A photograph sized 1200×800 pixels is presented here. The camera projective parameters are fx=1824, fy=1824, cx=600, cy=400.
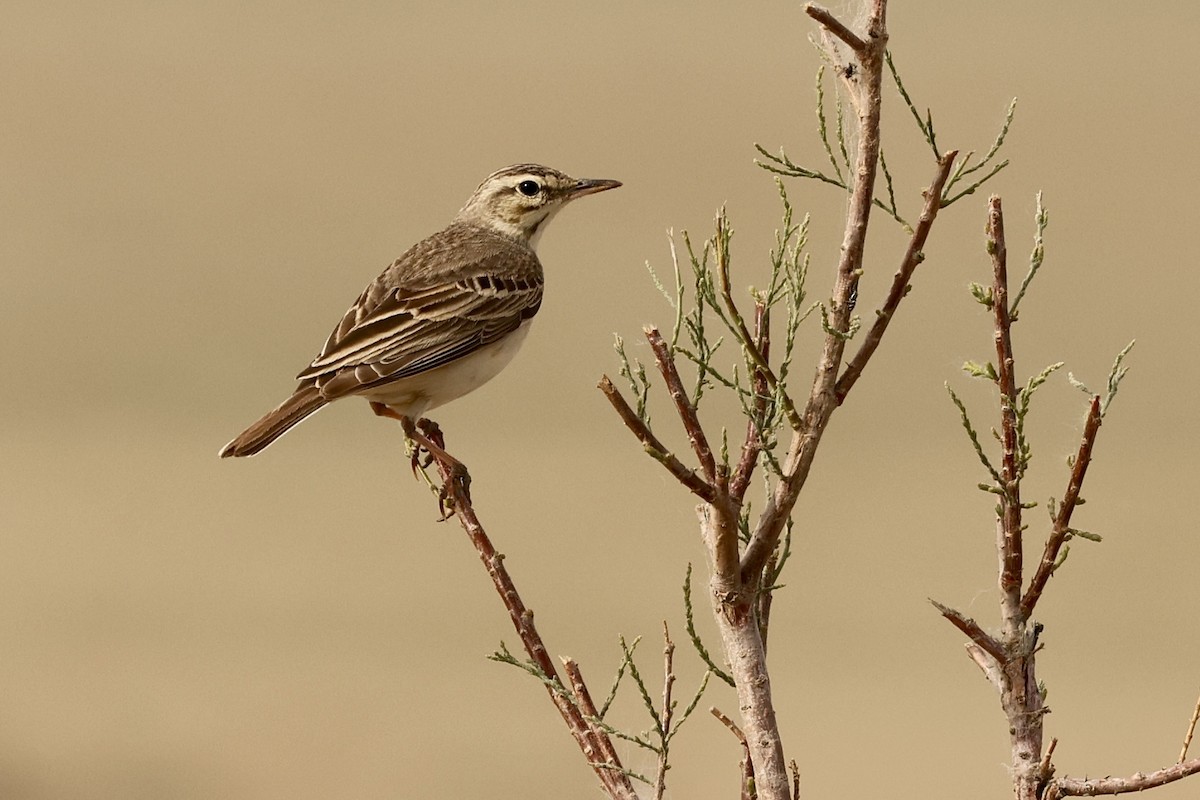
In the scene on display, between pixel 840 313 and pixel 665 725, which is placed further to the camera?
pixel 665 725

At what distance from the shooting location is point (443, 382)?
25.2 ft

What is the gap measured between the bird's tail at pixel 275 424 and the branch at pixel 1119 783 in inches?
154

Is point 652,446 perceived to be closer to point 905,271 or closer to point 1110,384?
point 905,271

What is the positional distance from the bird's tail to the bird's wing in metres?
0.07

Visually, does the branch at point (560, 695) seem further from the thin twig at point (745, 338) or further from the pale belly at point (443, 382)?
the pale belly at point (443, 382)

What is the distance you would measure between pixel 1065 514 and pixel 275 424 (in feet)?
12.9

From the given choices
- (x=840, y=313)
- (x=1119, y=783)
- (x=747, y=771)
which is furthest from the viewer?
(x=747, y=771)

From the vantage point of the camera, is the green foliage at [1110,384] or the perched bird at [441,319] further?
the perched bird at [441,319]

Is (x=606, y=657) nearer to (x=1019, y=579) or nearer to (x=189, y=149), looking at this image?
(x=1019, y=579)

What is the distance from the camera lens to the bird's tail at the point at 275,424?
22.7 feet

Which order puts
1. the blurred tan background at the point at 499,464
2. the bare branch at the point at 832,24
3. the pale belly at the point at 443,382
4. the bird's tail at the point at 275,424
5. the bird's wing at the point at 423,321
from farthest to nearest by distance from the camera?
the blurred tan background at the point at 499,464 → the pale belly at the point at 443,382 → the bird's wing at the point at 423,321 → the bird's tail at the point at 275,424 → the bare branch at the point at 832,24

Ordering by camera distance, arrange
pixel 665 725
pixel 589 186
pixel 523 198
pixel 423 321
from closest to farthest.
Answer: pixel 665 725 → pixel 423 321 → pixel 589 186 → pixel 523 198

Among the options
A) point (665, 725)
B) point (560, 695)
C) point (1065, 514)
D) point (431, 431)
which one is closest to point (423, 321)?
point (431, 431)

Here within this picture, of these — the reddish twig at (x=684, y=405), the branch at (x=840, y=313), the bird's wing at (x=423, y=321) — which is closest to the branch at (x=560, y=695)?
the branch at (x=840, y=313)
